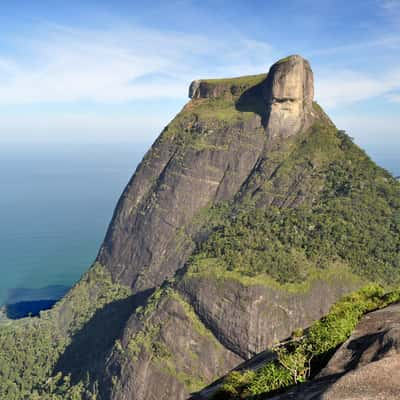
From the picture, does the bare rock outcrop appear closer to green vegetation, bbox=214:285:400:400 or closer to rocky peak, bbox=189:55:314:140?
green vegetation, bbox=214:285:400:400

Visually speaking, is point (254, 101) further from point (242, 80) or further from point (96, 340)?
point (96, 340)

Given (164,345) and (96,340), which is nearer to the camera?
(164,345)

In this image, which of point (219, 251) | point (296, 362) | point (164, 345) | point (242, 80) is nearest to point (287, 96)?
point (242, 80)

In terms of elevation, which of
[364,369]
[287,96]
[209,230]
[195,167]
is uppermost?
[287,96]

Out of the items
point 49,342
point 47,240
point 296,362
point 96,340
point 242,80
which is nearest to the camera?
point 296,362

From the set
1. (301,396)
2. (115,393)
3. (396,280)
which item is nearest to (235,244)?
(396,280)

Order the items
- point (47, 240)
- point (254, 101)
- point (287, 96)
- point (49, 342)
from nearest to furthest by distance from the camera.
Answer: point (49, 342), point (287, 96), point (254, 101), point (47, 240)

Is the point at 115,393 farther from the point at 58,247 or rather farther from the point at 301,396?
the point at 58,247
